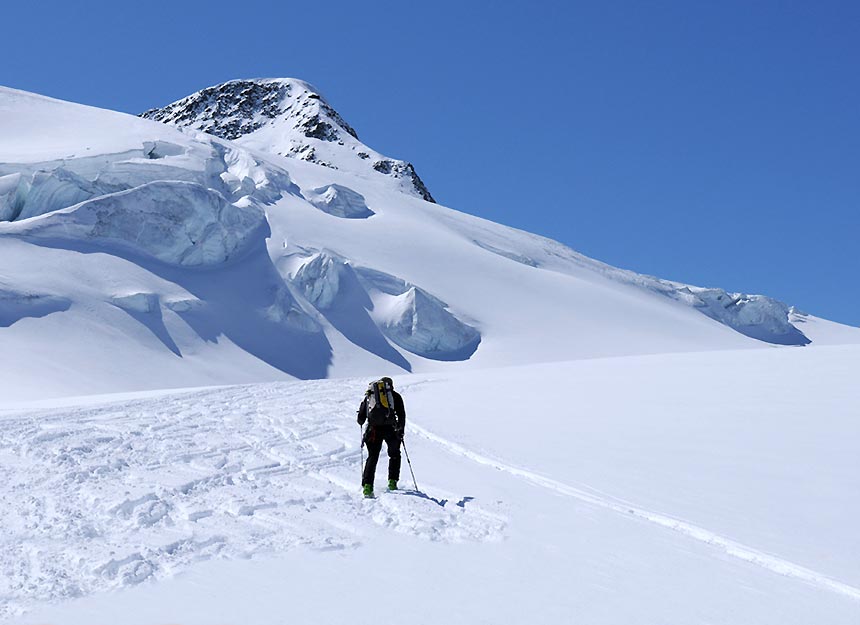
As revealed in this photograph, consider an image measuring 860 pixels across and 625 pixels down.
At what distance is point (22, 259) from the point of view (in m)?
36.3

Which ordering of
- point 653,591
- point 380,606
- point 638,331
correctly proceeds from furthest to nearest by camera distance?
point 638,331 < point 653,591 < point 380,606

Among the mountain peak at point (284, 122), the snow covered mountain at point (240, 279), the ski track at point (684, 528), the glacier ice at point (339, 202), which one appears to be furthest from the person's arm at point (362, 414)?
the mountain peak at point (284, 122)

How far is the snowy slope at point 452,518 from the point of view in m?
4.79

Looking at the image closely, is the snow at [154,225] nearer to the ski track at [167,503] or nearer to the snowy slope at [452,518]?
the snowy slope at [452,518]

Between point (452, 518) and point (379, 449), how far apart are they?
1664 millimetres

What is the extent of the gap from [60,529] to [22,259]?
1393 inches

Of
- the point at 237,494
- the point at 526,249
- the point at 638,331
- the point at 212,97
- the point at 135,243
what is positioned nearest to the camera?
the point at 237,494

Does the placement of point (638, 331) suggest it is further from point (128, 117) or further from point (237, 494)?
point (237, 494)

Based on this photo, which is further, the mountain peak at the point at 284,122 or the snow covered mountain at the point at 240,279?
the mountain peak at the point at 284,122

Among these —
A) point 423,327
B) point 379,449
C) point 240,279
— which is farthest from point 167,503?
point 423,327

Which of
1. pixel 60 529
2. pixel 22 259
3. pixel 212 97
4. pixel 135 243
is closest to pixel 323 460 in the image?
pixel 60 529

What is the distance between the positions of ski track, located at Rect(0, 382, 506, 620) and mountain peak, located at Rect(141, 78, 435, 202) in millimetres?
105374

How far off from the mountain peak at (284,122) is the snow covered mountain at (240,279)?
167ft

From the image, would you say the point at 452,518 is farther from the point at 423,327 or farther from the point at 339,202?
the point at 339,202
